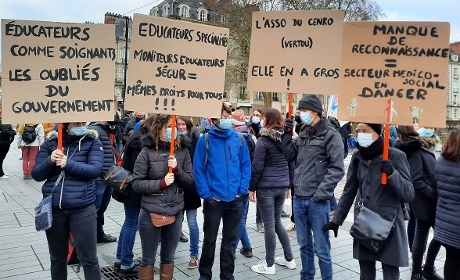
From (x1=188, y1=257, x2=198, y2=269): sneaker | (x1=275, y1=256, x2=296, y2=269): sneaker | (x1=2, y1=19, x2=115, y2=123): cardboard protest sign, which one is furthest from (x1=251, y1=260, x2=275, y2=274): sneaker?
(x1=2, y1=19, x2=115, y2=123): cardboard protest sign

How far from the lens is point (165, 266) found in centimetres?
392

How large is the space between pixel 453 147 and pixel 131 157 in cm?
338

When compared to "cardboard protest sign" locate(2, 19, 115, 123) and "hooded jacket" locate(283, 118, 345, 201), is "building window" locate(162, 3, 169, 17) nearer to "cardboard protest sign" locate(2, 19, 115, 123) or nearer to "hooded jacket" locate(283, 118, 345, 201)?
"cardboard protest sign" locate(2, 19, 115, 123)

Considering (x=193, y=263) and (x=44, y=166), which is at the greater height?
(x=44, y=166)

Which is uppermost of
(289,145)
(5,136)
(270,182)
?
(289,145)

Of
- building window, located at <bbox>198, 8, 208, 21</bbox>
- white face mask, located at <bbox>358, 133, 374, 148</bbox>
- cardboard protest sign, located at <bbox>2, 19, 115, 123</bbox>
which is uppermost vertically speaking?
building window, located at <bbox>198, 8, 208, 21</bbox>

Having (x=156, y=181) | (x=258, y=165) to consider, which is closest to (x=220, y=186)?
Result: (x=156, y=181)

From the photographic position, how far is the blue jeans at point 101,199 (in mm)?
5410

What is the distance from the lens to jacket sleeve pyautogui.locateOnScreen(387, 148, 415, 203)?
3.20 m

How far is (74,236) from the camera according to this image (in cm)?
361

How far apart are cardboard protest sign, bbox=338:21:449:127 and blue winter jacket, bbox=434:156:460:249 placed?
73 cm

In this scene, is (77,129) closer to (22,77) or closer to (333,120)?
(22,77)

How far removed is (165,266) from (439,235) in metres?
2.71

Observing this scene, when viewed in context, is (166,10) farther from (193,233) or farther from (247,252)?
(193,233)
